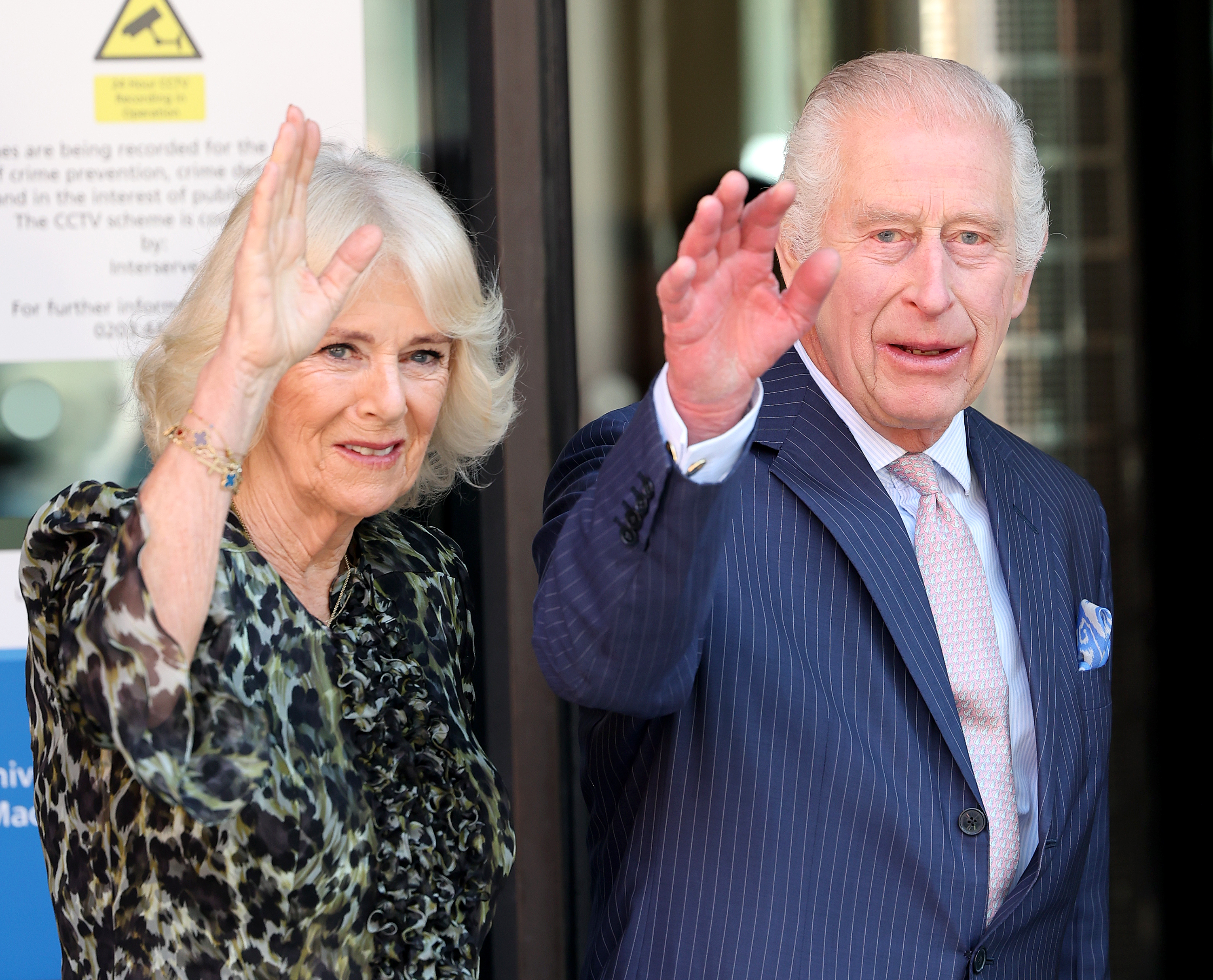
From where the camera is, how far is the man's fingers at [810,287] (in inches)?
54.7

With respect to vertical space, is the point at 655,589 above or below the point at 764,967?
above

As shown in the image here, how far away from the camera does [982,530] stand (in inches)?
82.5

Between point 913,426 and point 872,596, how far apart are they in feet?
1.06

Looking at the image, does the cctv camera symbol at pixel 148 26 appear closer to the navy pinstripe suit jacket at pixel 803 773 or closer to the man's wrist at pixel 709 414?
the navy pinstripe suit jacket at pixel 803 773

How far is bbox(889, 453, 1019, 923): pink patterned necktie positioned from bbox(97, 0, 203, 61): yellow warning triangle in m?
1.86

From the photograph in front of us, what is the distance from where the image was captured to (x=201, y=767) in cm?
151

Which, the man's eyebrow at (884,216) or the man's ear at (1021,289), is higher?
the man's eyebrow at (884,216)

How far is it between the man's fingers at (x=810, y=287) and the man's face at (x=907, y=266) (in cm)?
51

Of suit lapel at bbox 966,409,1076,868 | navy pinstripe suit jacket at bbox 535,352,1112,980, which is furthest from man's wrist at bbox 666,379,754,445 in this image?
suit lapel at bbox 966,409,1076,868

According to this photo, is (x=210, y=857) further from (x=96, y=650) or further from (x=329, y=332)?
(x=329, y=332)

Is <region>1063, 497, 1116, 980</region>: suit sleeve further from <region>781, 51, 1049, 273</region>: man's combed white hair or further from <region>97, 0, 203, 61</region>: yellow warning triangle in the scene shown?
<region>97, 0, 203, 61</region>: yellow warning triangle

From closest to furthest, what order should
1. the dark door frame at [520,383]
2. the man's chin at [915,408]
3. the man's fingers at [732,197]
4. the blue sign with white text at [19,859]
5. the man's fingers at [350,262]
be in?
the man's fingers at [732,197] → the man's fingers at [350,262] → the man's chin at [915,408] → the blue sign with white text at [19,859] → the dark door frame at [520,383]

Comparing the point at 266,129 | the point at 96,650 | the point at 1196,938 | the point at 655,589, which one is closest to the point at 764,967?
the point at 655,589

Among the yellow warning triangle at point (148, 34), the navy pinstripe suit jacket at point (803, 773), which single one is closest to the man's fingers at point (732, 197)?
the navy pinstripe suit jacket at point (803, 773)
